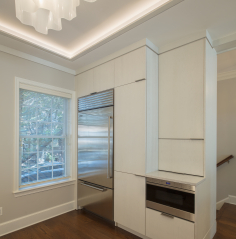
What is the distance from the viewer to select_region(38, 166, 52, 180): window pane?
10.2 ft

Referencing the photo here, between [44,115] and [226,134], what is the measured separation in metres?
3.69

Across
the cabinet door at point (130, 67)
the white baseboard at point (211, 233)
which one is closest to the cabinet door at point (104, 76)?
the cabinet door at point (130, 67)

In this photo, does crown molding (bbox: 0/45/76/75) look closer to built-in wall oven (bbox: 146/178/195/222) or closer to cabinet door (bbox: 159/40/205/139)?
cabinet door (bbox: 159/40/205/139)

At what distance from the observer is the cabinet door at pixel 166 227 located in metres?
2.00

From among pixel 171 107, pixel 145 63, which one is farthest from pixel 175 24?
pixel 171 107

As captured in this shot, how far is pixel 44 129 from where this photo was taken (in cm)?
318

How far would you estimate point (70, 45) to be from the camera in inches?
114

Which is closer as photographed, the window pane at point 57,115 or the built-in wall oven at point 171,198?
the built-in wall oven at point 171,198

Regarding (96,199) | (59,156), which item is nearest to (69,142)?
(59,156)

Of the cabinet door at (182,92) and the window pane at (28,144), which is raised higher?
the cabinet door at (182,92)

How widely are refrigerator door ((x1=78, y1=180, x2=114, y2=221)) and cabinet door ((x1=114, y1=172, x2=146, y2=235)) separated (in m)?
0.12

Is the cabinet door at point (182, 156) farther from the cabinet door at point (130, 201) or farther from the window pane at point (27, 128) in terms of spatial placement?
the window pane at point (27, 128)

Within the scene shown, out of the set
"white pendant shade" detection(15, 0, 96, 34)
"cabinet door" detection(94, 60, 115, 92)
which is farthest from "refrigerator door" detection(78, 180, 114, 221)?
"white pendant shade" detection(15, 0, 96, 34)

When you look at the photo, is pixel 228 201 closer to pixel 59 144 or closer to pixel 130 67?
pixel 130 67
